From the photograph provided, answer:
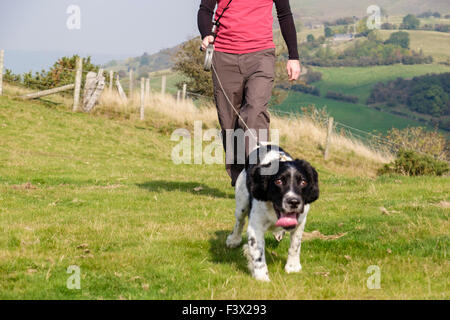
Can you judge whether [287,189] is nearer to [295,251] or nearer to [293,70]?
[295,251]

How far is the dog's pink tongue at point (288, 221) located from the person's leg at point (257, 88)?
202 cm

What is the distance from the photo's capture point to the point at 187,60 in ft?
104

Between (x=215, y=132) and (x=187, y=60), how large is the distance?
922 centimetres

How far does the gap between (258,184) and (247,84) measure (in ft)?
7.37

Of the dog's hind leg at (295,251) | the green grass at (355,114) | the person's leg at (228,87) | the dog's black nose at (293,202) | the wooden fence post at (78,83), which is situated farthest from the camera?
the green grass at (355,114)

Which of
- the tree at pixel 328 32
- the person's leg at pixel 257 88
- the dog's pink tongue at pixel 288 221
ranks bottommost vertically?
the dog's pink tongue at pixel 288 221

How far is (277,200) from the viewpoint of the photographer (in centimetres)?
422

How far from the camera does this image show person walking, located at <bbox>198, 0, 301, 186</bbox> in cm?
618

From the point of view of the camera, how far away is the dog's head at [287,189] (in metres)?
4.12

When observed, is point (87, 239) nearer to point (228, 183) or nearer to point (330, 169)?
point (228, 183)

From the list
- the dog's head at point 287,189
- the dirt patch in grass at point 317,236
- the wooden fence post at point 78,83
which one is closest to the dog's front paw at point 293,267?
the dog's head at point 287,189

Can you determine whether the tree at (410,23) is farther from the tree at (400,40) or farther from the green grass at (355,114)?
the green grass at (355,114)

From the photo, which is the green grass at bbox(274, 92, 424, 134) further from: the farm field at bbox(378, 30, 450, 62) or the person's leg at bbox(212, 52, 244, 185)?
the person's leg at bbox(212, 52, 244, 185)

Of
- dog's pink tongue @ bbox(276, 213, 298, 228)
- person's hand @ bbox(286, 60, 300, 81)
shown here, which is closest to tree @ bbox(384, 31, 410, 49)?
person's hand @ bbox(286, 60, 300, 81)
